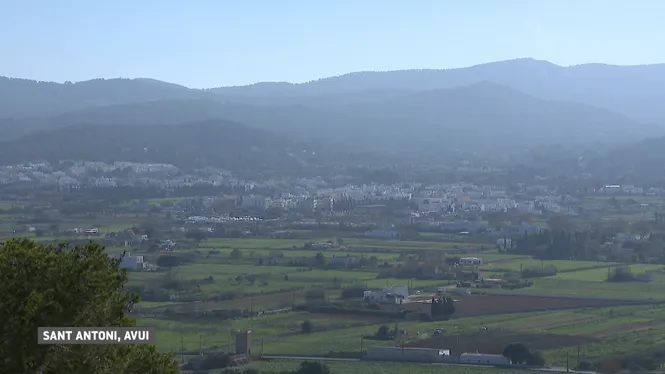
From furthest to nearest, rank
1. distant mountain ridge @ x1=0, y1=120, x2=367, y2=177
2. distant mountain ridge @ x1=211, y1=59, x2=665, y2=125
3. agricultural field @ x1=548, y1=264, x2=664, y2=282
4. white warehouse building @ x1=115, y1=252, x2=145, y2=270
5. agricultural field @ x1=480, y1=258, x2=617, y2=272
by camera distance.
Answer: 1. distant mountain ridge @ x1=211, y1=59, x2=665, y2=125
2. distant mountain ridge @ x1=0, y1=120, x2=367, y2=177
3. agricultural field @ x1=480, y1=258, x2=617, y2=272
4. white warehouse building @ x1=115, y1=252, x2=145, y2=270
5. agricultural field @ x1=548, y1=264, x2=664, y2=282

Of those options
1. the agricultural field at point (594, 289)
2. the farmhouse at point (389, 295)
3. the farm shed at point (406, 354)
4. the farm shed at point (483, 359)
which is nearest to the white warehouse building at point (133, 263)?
the farmhouse at point (389, 295)

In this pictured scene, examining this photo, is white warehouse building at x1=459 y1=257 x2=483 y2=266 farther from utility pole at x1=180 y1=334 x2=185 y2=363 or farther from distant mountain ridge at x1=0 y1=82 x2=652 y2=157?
A: distant mountain ridge at x1=0 y1=82 x2=652 y2=157

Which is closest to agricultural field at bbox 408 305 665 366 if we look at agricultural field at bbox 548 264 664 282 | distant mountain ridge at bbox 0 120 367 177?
agricultural field at bbox 548 264 664 282

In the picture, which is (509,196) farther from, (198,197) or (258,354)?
(258,354)

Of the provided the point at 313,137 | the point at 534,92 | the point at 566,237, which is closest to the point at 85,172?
the point at 313,137

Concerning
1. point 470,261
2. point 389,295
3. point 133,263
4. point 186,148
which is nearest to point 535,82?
point 186,148

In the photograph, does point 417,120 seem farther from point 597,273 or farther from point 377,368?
point 377,368
